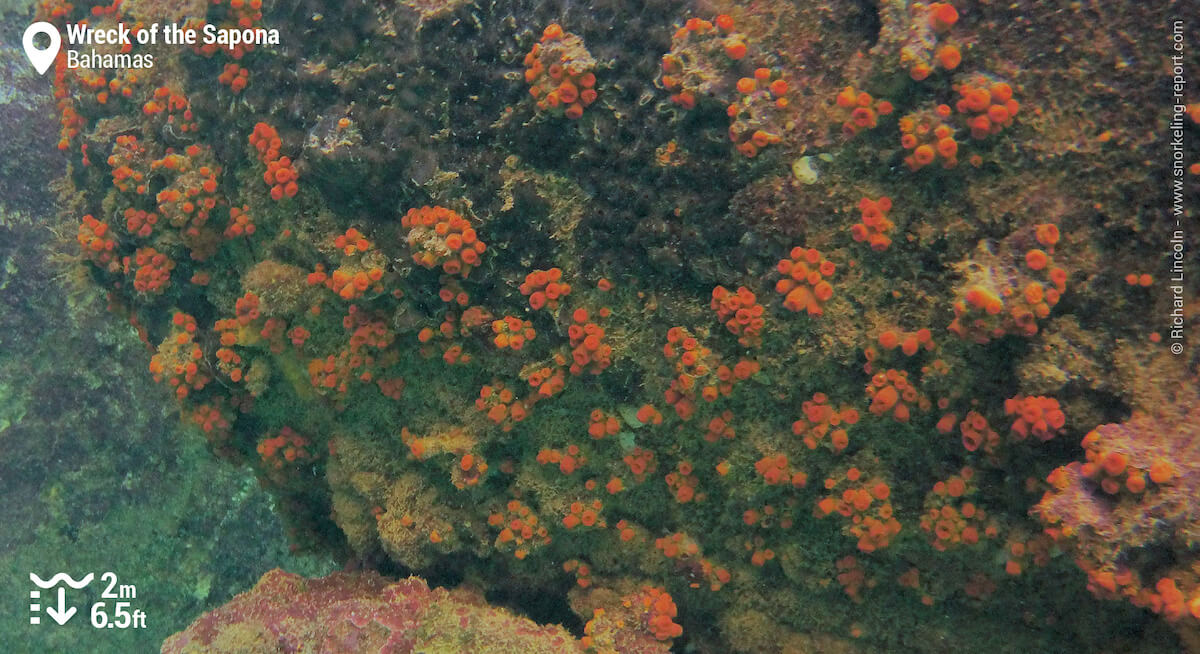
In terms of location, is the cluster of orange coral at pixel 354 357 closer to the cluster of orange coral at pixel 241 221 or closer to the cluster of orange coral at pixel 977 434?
the cluster of orange coral at pixel 241 221

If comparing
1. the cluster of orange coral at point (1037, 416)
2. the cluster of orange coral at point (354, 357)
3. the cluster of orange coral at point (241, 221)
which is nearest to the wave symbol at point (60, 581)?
the cluster of orange coral at point (354, 357)

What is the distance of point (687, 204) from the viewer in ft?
13.1

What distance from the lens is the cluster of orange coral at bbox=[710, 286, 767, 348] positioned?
154 inches

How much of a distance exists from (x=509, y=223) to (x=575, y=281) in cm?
57

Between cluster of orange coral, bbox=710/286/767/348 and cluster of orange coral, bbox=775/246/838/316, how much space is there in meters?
0.20

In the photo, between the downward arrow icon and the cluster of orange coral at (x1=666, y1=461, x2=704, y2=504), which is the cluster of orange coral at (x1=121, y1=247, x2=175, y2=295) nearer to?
the cluster of orange coral at (x1=666, y1=461, x2=704, y2=504)

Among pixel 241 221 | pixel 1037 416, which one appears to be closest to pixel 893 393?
pixel 1037 416

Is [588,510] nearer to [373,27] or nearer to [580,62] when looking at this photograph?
[580,62]

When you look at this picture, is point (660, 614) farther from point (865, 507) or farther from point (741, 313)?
point (741, 313)

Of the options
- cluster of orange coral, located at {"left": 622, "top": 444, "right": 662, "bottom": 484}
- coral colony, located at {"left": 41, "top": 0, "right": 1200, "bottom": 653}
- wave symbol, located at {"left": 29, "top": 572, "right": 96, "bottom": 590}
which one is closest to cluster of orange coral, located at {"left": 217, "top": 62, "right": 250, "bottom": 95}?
coral colony, located at {"left": 41, "top": 0, "right": 1200, "bottom": 653}

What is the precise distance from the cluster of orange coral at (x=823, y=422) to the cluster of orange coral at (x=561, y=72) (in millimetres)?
2246

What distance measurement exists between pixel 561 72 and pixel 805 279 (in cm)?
184

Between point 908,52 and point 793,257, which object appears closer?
point 908,52

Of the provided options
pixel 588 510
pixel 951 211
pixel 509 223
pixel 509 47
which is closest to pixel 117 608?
pixel 588 510
